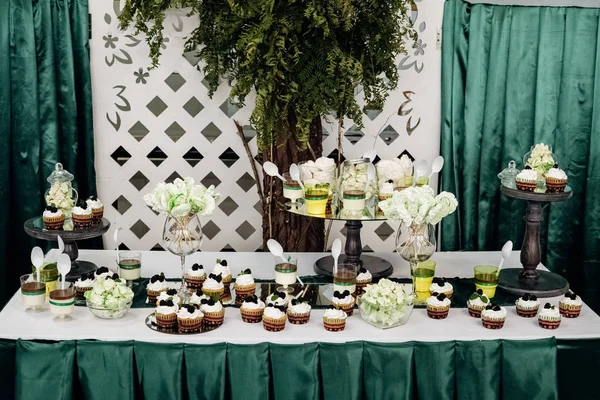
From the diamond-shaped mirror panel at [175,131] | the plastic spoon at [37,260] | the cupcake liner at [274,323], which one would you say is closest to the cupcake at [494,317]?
the cupcake liner at [274,323]

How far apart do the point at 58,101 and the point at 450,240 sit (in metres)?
2.05

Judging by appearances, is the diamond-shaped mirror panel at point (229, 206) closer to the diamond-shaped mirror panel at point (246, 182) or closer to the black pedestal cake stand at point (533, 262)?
the diamond-shaped mirror panel at point (246, 182)

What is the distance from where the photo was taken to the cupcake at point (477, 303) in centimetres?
260

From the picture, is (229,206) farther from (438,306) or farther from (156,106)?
(438,306)

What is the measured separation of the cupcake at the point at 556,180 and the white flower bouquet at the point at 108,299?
1.54m

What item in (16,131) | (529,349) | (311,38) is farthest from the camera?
(16,131)

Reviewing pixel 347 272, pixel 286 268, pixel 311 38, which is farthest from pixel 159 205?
pixel 311 38

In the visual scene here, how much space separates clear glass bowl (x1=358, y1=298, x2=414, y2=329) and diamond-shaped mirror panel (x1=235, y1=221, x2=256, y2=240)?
1.56 metres

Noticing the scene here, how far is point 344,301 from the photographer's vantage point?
258 cm

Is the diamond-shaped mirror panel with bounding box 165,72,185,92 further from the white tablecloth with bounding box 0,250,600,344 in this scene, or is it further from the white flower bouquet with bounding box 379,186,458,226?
the white flower bouquet with bounding box 379,186,458,226

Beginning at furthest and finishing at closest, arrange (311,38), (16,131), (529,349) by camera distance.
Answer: (16,131) → (311,38) → (529,349)

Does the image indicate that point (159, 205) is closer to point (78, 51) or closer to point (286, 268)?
point (286, 268)

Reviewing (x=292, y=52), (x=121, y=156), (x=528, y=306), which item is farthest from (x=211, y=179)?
(x=528, y=306)

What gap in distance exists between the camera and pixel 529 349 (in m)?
2.46
